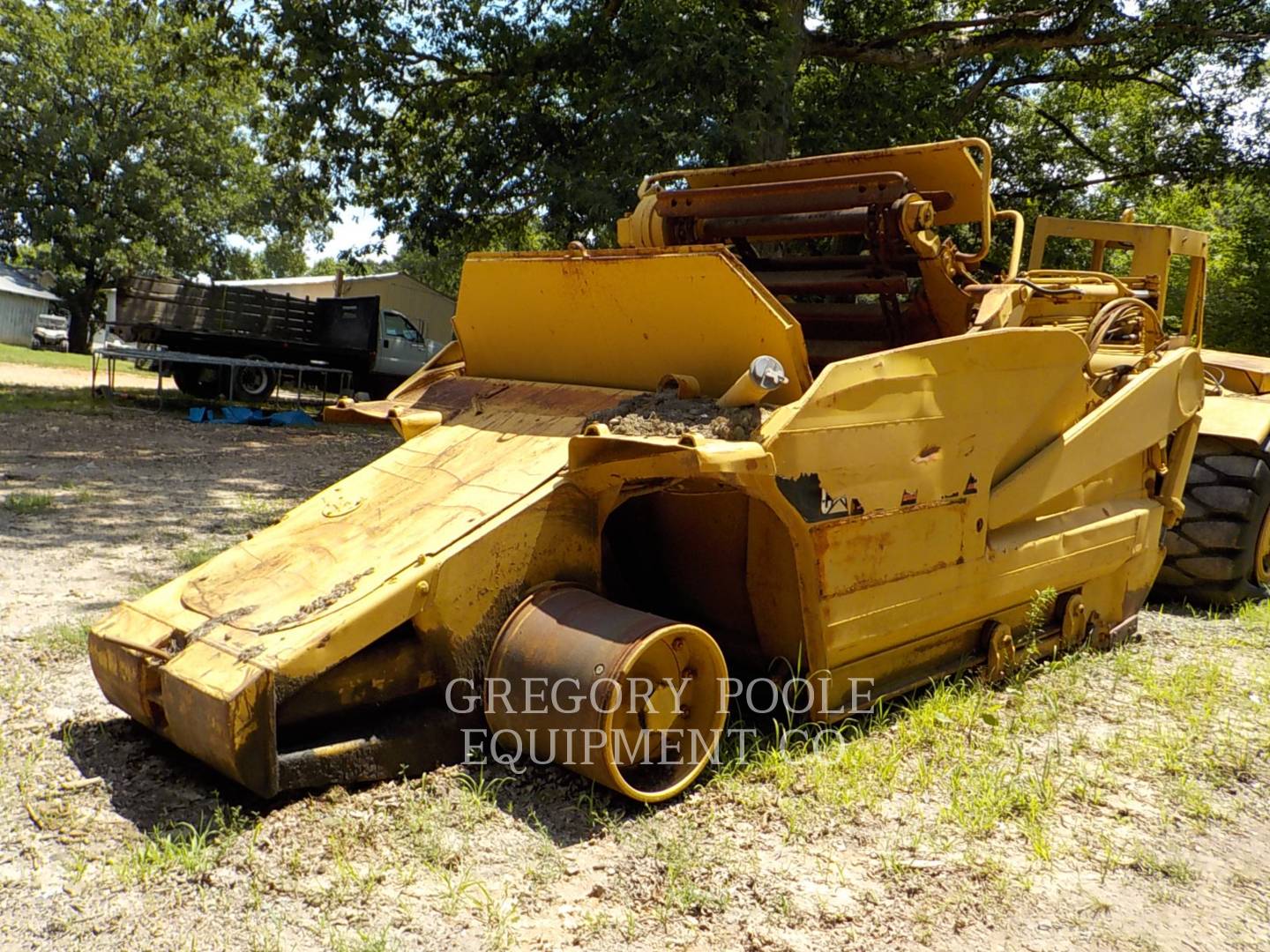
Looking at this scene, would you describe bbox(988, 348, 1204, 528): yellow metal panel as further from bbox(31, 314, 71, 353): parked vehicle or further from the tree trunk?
bbox(31, 314, 71, 353): parked vehicle

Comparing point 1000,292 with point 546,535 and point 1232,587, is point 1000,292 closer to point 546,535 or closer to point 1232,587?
point 546,535

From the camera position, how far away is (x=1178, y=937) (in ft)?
9.00

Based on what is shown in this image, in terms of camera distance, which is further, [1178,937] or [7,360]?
[7,360]

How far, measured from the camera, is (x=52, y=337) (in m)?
36.2

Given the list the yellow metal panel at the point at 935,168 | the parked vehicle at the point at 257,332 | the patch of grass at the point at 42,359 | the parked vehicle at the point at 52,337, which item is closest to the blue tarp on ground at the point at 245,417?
the parked vehicle at the point at 257,332

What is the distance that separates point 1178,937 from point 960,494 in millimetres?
1710

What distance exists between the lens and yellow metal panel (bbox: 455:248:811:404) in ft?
12.3

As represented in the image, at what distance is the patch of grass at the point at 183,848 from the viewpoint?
283cm

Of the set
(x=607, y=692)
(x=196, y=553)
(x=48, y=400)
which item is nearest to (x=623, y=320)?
(x=607, y=692)

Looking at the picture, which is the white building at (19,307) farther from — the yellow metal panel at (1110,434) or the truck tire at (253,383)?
the yellow metal panel at (1110,434)

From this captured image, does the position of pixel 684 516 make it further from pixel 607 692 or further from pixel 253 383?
pixel 253 383

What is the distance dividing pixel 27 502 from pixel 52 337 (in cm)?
3236

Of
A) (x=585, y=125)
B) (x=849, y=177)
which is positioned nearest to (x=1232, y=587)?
(x=849, y=177)

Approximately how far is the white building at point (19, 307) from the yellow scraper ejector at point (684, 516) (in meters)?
41.0
